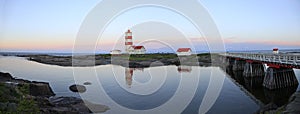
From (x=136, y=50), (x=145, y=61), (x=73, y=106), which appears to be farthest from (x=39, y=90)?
(x=136, y=50)

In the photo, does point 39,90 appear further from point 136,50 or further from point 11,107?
point 136,50

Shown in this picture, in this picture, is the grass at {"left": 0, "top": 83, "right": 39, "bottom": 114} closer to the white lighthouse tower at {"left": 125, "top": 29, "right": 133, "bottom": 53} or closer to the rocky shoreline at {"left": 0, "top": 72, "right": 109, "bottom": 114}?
the rocky shoreline at {"left": 0, "top": 72, "right": 109, "bottom": 114}

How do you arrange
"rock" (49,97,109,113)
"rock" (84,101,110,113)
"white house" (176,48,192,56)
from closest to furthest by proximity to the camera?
1. "rock" (49,97,109,113)
2. "rock" (84,101,110,113)
3. "white house" (176,48,192,56)

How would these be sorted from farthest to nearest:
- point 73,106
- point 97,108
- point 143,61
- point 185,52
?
point 185,52 < point 143,61 < point 97,108 < point 73,106

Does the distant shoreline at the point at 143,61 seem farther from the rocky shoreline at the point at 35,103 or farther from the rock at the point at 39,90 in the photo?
the rocky shoreline at the point at 35,103

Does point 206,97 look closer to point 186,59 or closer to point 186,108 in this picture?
point 186,108

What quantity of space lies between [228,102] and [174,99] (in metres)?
4.92

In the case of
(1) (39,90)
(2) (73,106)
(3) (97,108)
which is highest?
(1) (39,90)

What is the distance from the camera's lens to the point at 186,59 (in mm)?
72750

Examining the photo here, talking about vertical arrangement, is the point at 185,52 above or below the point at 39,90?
above

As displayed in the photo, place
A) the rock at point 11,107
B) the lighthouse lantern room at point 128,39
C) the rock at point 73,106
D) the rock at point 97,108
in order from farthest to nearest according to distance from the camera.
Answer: the lighthouse lantern room at point 128,39, the rock at point 97,108, the rock at point 73,106, the rock at point 11,107

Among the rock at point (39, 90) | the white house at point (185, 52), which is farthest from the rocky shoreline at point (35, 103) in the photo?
the white house at point (185, 52)

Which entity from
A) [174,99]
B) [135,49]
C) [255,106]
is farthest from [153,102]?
[135,49]

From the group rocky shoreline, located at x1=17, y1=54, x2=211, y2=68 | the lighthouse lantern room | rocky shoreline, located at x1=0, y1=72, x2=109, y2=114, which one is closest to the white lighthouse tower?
the lighthouse lantern room
